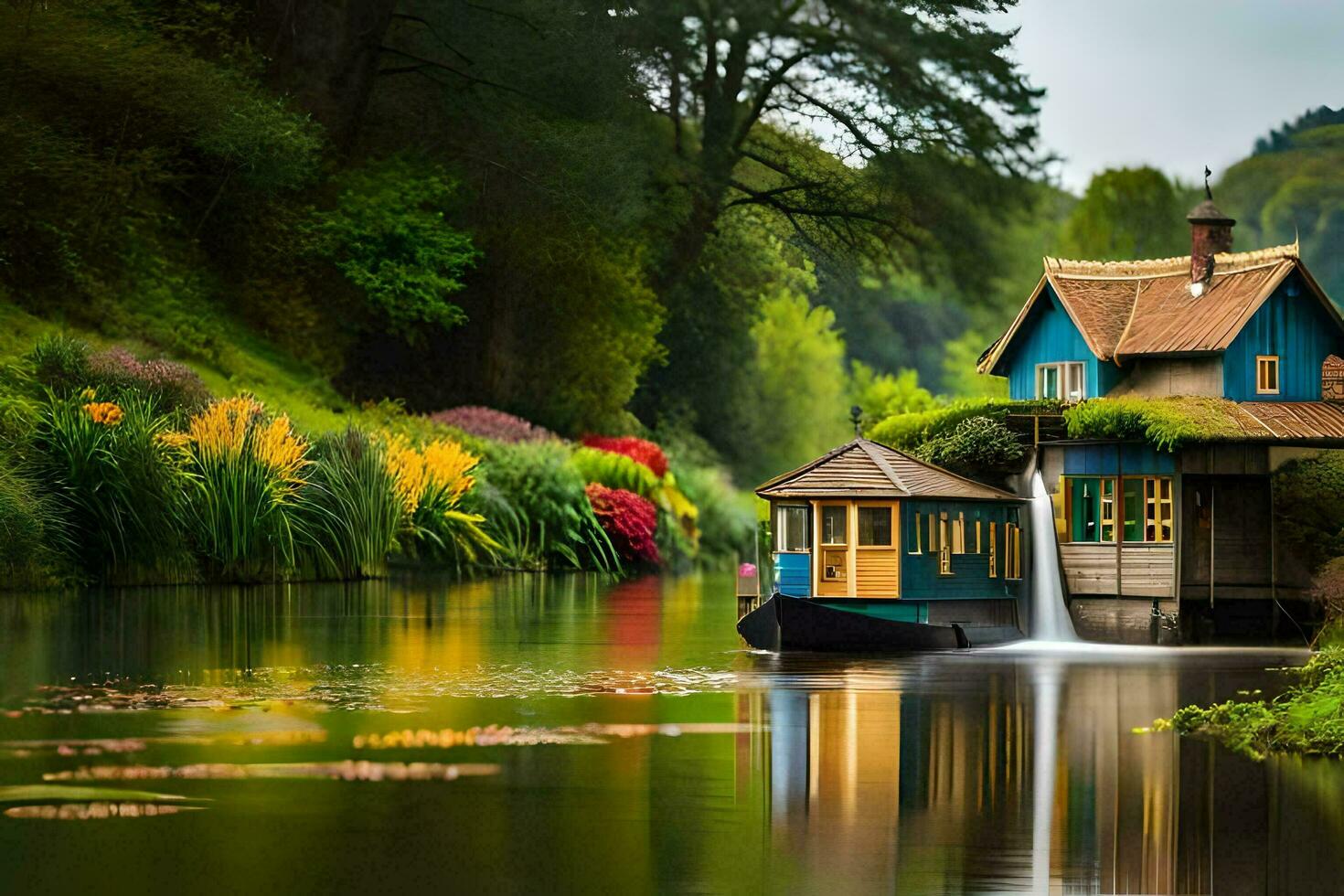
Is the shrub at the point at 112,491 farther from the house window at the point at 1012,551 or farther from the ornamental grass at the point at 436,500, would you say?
the house window at the point at 1012,551

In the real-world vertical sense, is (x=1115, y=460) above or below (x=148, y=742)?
above

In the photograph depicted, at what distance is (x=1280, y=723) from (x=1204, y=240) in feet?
76.4

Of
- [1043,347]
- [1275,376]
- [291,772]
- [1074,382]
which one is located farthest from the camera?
[1043,347]

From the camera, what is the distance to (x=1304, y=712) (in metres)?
19.7

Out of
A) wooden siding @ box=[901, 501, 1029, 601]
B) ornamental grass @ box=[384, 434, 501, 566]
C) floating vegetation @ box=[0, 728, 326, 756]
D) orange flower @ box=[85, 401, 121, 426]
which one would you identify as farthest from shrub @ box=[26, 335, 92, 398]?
floating vegetation @ box=[0, 728, 326, 756]

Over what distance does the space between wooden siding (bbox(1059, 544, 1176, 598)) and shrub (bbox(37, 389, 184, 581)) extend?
16.5 m

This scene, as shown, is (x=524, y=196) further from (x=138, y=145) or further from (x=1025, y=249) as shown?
(x=1025, y=249)

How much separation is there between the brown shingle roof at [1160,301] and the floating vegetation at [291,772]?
2470 centimetres

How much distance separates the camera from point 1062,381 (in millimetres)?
42906

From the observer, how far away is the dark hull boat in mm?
32719

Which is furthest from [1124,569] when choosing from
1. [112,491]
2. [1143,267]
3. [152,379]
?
[152,379]

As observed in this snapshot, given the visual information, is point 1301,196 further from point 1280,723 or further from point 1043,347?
point 1280,723

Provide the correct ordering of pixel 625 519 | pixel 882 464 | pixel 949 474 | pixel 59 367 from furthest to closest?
1. pixel 625 519
2. pixel 59 367
3. pixel 949 474
4. pixel 882 464

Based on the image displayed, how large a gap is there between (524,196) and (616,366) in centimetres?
652
